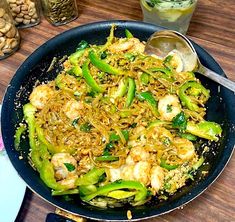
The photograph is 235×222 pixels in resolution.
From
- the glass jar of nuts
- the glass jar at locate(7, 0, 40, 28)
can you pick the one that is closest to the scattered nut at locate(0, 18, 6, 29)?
the glass jar of nuts

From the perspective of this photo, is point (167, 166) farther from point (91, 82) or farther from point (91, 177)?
point (91, 82)

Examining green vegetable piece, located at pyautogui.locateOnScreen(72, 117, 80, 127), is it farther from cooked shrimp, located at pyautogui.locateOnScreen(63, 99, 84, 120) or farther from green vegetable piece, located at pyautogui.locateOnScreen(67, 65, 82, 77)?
green vegetable piece, located at pyautogui.locateOnScreen(67, 65, 82, 77)

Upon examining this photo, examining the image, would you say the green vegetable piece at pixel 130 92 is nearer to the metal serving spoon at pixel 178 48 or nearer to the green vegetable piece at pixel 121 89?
the green vegetable piece at pixel 121 89

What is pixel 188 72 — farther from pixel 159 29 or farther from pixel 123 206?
pixel 123 206

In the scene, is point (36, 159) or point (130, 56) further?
point (130, 56)

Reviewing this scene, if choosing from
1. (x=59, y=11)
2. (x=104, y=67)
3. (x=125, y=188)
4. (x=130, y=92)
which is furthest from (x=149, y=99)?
(x=59, y=11)

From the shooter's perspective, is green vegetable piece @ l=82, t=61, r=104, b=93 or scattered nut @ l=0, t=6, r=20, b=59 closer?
green vegetable piece @ l=82, t=61, r=104, b=93
